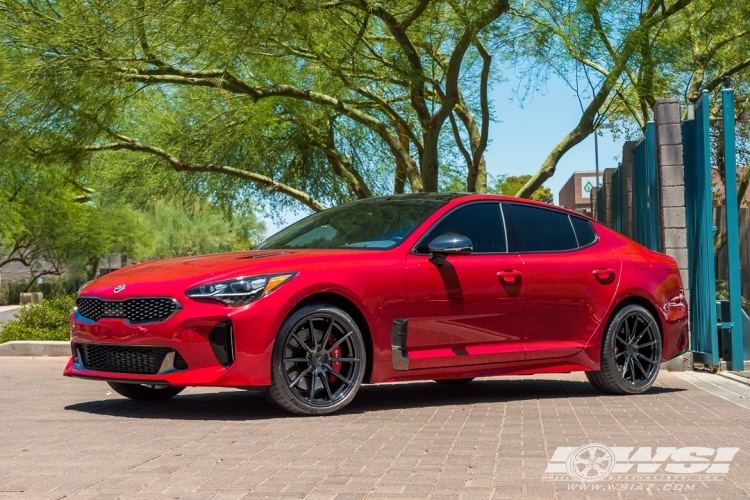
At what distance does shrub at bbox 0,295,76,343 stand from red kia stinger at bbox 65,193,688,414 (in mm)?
8617

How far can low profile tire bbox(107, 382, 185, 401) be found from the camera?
29.0 feet

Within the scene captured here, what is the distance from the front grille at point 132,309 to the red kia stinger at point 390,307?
1 cm

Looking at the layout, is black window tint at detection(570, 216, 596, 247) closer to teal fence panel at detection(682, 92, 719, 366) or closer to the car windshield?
the car windshield

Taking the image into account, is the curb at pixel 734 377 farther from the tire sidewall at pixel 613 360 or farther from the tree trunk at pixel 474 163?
the tree trunk at pixel 474 163

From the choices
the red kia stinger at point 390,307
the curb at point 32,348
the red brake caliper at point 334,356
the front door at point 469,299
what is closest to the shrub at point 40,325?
the curb at point 32,348

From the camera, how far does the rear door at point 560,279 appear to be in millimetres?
9172

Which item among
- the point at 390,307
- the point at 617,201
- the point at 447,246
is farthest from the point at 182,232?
the point at 390,307

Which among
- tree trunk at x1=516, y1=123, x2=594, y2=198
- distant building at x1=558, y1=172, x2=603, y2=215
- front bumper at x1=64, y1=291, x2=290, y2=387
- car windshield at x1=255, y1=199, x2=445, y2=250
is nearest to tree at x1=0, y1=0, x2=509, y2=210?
tree trunk at x1=516, y1=123, x2=594, y2=198

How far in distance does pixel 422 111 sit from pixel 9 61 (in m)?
6.72

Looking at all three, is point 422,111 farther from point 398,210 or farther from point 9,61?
point 398,210

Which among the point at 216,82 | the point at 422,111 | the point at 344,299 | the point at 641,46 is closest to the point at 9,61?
the point at 216,82

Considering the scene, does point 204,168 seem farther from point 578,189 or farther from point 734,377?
point 578,189

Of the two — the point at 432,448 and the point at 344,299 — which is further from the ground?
the point at 344,299

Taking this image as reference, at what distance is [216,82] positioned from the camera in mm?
18188
